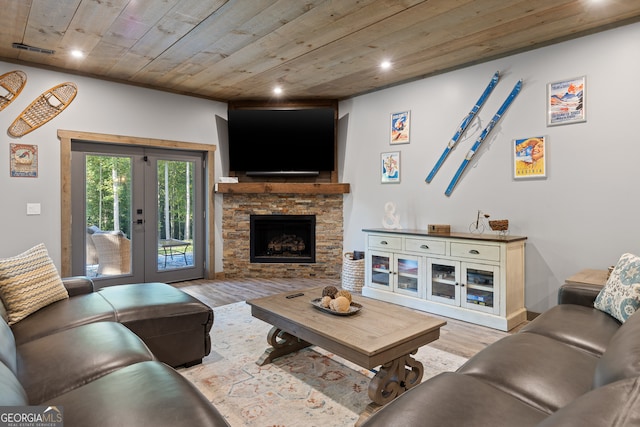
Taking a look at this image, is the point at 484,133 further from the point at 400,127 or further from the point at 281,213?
the point at 281,213

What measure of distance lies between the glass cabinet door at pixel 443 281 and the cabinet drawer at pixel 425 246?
0.34 feet

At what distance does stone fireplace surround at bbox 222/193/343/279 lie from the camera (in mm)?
5680

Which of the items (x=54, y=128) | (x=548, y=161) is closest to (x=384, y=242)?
(x=548, y=161)

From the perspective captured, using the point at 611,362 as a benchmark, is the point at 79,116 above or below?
above

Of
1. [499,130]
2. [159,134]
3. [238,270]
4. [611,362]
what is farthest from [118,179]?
[611,362]

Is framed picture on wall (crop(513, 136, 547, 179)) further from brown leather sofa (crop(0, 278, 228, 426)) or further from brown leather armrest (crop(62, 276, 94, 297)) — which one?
brown leather armrest (crop(62, 276, 94, 297))

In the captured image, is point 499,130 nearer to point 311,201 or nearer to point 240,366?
point 311,201

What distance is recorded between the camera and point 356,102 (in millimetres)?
5426

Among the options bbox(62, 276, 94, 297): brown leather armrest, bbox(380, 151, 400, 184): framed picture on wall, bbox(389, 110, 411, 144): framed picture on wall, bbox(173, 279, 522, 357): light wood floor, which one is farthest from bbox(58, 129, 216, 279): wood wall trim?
bbox(389, 110, 411, 144): framed picture on wall

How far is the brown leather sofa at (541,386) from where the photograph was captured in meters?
0.71

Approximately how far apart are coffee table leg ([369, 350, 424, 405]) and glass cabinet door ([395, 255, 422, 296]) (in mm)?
1986

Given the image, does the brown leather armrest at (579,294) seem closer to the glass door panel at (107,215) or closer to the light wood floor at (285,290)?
the light wood floor at (285,290)

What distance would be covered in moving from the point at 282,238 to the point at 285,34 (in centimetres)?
330

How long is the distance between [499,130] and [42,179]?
197 inches
